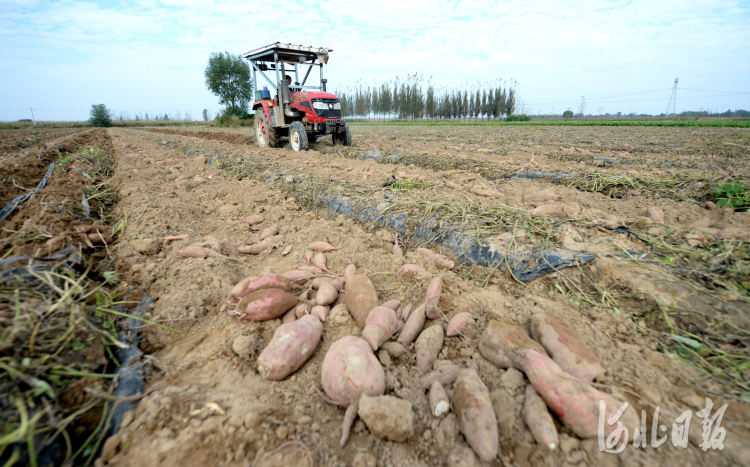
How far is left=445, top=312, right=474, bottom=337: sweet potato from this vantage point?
1.71 meters

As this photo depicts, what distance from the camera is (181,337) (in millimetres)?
1753

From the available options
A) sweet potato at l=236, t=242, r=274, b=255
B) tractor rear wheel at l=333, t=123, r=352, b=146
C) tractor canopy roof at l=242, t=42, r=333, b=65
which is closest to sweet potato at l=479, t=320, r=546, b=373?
sweet potato at l=236, t=242, r=274, b=255

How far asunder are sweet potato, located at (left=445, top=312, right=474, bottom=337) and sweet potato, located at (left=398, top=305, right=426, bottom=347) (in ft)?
0.52

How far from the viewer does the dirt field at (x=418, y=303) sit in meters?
1.16

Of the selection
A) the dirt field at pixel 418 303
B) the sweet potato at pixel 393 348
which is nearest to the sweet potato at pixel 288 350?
the dirt field at pixel 418 303

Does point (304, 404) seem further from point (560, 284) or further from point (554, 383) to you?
point (560, 284)

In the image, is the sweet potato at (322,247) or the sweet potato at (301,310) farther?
the sweet potato at (322,247)

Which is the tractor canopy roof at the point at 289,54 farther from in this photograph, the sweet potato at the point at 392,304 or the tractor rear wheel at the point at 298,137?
the sweet potato at the point at 392,304

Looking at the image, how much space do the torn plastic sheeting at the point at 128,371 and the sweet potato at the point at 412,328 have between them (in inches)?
48.5

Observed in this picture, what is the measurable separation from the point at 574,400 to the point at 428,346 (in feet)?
2.18

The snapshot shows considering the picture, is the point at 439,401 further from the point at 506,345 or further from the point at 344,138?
the point at 344,138

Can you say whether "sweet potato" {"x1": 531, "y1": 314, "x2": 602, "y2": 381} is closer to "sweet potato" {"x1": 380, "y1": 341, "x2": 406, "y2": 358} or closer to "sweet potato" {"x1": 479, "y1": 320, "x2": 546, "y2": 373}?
"sweet potato" {"x1": 479, "y1": 320, "x2": 546, "y2": 373}

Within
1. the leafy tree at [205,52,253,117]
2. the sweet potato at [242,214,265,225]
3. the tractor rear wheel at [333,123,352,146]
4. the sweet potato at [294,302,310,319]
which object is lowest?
the sweet potato at [294,302,310,319]

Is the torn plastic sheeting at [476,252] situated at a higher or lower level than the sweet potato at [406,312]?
higher
